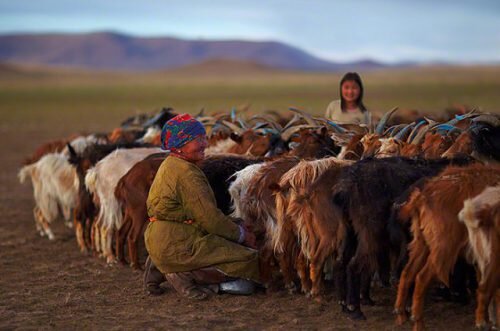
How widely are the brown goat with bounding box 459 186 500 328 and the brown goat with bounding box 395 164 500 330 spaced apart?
136 millimetres

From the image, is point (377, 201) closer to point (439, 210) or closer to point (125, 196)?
point (439, 210)

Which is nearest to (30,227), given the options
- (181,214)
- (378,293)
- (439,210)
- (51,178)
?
(51,178)

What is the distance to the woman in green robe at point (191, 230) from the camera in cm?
653

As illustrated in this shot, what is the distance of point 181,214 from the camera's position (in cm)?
669

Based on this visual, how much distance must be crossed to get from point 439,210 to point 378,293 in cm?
189

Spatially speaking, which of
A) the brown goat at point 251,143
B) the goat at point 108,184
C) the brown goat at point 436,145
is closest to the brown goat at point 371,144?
the brown goat at point 436,145

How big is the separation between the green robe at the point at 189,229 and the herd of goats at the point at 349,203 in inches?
17.3

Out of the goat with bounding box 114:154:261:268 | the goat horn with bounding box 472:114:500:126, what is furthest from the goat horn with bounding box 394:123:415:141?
the goat with bounding box 114:154:261:268

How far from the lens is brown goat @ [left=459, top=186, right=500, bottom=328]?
5.17 meters

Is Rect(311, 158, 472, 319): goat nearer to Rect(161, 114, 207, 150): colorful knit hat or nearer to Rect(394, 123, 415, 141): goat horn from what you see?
Rect(161, 114, 207, 150): colorful knit hat

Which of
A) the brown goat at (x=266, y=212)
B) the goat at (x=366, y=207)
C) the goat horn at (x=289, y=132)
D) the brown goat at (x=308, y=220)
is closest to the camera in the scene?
the goat at (x=366, y=207)

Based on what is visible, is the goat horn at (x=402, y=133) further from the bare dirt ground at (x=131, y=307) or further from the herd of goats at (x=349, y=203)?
the bare dirt ground at (x=131, y=307)

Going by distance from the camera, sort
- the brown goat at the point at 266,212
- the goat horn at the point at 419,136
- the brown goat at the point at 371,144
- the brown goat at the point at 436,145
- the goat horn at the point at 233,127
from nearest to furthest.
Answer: the brown goat at the point at 266,212
the brown goat at the point at 371,144
the brown goat at the point at 436,145
the goat horn at the point at 419,136
the goat horn at the point at 233,127

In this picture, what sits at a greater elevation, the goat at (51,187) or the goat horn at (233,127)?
the goat horn at (233,127)
